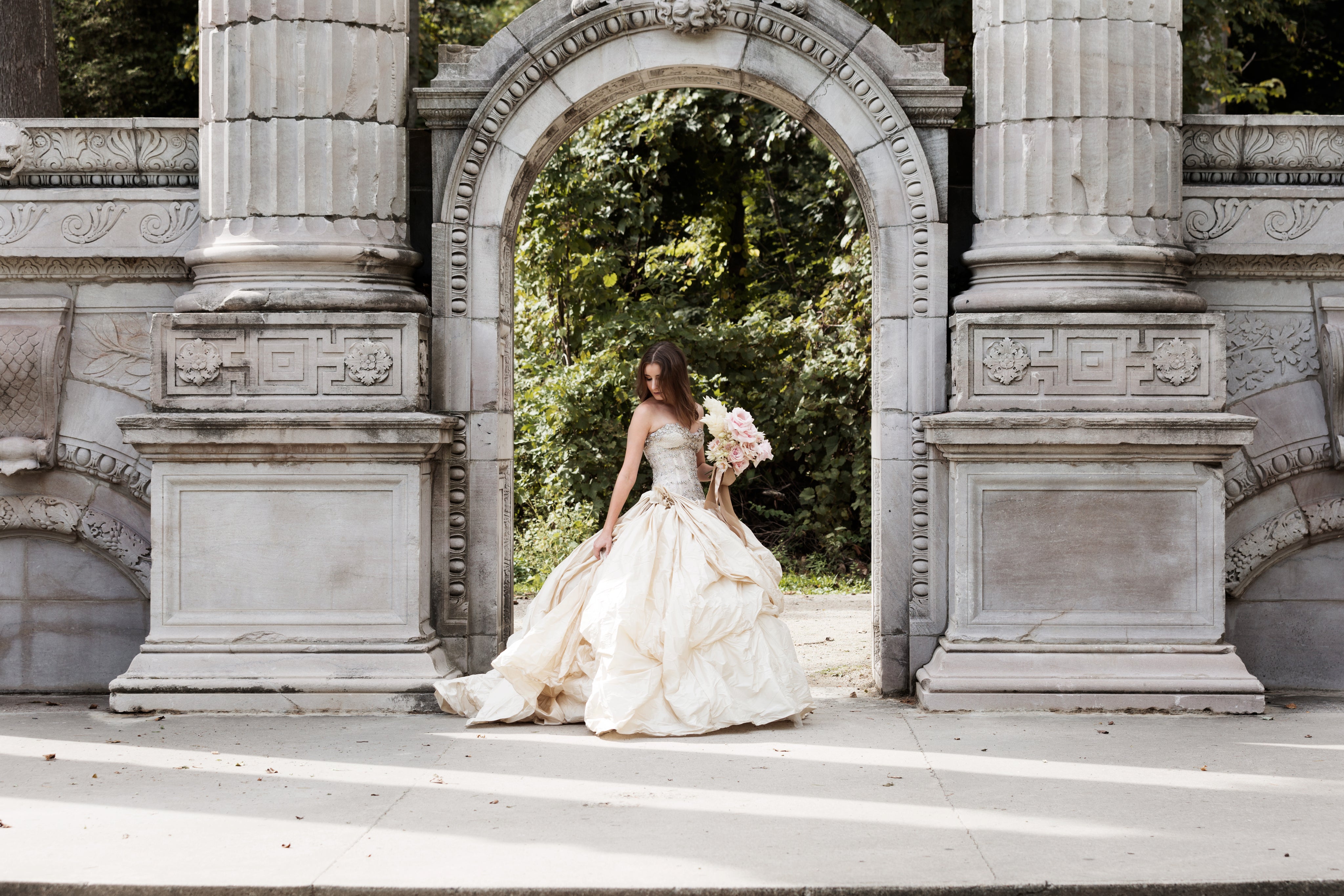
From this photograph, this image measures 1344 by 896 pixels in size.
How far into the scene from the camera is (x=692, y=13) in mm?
7199

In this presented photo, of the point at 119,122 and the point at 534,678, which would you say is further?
the point at 119,122

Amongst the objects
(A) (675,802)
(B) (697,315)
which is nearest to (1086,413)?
(A) (675,802)

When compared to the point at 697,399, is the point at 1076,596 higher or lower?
lower

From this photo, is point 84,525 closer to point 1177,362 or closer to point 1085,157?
point 1085,157

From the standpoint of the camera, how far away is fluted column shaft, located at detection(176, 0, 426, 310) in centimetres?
699

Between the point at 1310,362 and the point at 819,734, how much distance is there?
3619 mm

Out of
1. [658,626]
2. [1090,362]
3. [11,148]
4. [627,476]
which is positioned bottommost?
[658,626]

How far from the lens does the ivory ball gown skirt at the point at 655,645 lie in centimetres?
632

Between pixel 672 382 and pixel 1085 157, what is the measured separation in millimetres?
2486

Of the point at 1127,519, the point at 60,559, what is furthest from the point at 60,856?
the point at 1127,519

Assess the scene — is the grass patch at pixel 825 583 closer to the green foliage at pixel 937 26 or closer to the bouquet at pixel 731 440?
the green foliage at pixel 937 26

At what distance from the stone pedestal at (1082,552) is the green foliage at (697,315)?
6616 millimetres

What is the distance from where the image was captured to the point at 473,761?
18.6 feet

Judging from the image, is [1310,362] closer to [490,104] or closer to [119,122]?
[490,104]
